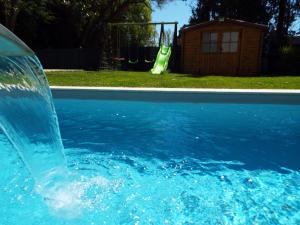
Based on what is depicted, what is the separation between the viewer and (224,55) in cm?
1332

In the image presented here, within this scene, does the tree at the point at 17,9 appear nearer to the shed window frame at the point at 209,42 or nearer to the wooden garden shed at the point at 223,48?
the wooden garden shed at the point at 223,48

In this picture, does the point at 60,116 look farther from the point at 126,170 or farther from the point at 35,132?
the point at 126,170

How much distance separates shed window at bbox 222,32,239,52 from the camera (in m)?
13.2

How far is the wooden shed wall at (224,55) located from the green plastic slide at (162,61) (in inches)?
29.3

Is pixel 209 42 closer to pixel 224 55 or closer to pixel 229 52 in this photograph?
pixel 224 55

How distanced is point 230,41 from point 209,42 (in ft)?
2.78

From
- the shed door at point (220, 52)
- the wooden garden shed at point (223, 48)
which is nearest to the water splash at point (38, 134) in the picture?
the wooden garden shed at point (223, 48)

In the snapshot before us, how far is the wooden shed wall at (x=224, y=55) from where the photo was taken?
42.5ft

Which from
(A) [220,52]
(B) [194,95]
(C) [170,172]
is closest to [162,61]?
(A) [220,52]

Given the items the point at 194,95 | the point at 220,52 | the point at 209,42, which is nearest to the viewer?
the point at 194,95

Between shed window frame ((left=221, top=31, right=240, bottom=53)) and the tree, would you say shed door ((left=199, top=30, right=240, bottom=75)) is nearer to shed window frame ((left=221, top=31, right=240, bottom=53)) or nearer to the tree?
shed window frame ((left=221, top=31, right=240, bottom=53))

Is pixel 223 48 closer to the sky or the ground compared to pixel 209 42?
closer to the ground

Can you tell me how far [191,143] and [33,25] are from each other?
1564 centimetres

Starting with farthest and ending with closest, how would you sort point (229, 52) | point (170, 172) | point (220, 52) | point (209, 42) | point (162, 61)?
point (162, 61) < point (209, 42) < point (220, 52) < point (229, 52) < point (170, 172)
